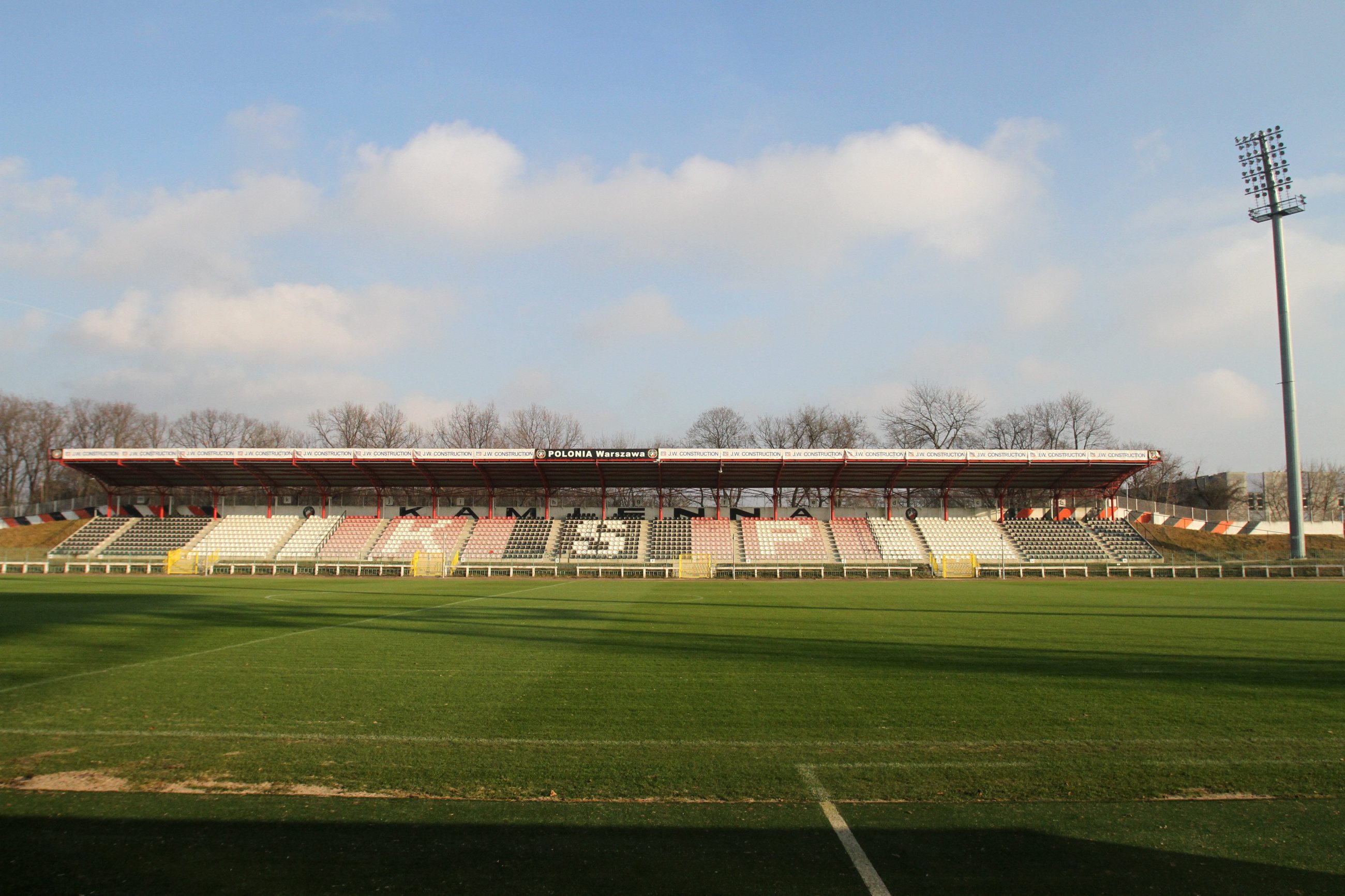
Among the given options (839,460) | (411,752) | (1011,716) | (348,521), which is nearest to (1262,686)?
(1011,716)

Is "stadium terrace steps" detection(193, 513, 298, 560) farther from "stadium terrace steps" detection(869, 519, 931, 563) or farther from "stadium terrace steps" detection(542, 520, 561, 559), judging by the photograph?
"stadium terrace steps" detection(869, 519, 931, 563)

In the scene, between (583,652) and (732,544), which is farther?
(732,544)

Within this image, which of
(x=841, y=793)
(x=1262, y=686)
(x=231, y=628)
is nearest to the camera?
(x=841, y=793)

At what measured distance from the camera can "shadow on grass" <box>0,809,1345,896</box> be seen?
3924 millimetres

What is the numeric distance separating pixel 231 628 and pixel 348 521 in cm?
3657

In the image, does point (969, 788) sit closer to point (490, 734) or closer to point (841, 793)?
point (841, 793)

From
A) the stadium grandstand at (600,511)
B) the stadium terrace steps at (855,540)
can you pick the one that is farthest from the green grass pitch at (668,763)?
the stadium terrace steps at (855,540)

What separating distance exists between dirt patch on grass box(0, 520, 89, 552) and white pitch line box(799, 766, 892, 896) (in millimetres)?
56696

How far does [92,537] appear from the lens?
45625 mm

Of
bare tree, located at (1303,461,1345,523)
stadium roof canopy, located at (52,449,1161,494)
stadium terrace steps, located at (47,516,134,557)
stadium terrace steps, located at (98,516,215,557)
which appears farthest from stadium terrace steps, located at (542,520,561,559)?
bare tree, located at (1303,461,1345,523)

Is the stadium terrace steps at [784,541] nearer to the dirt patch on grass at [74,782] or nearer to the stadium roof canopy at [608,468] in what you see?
the stadium roof canopy at [608,468]

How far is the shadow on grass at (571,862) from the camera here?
392cm

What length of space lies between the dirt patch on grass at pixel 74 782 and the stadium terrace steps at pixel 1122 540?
4588 centimetres

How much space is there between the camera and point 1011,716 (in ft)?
24.6
